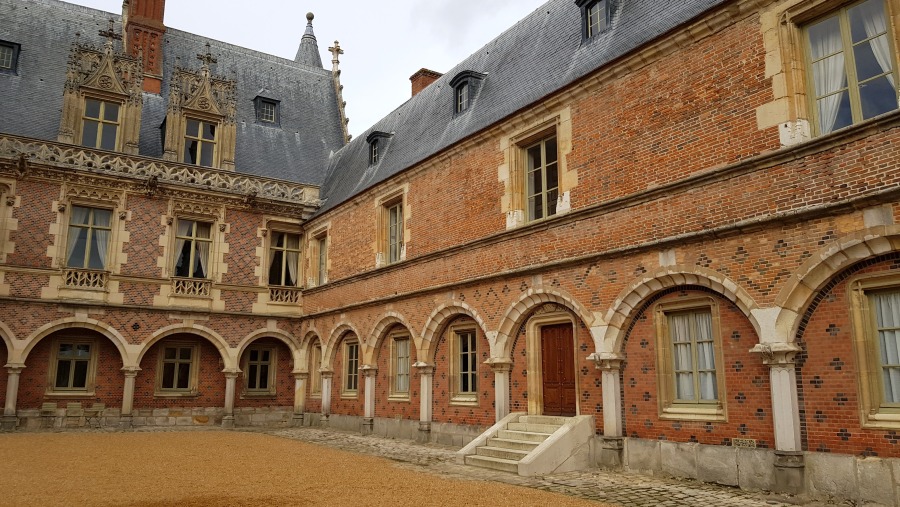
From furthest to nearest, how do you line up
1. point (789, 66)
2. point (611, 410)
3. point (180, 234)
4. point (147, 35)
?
point (147, 35) → point (180, 234) → point (611, 410) → point (789, 66)

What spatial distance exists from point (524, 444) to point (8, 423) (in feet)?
42.3

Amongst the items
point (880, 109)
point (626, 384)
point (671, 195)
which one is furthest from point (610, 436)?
point (880, 109)

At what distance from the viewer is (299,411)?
64.0ft

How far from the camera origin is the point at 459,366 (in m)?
13.5

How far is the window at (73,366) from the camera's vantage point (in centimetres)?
1691

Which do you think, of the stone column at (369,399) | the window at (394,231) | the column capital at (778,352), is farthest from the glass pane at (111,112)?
the column capital at (778,352)

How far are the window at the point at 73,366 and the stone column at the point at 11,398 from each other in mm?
952

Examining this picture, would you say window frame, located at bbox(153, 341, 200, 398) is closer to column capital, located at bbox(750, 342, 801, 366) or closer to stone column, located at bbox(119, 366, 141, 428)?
stone column, located at bbox(119, 366, 141, 428)

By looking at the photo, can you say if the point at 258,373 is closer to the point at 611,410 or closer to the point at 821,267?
the point at 611,410

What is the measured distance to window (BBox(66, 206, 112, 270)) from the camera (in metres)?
17.4

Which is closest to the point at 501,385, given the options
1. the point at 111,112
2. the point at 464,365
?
the point at 464,365

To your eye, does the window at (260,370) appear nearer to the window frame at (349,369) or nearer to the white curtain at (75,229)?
the window frame at (349,369)

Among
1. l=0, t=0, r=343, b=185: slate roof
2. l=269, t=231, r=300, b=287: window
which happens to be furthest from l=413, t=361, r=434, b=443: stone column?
l=0, t=0, r=343, b=185: slate roof

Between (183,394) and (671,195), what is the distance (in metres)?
14.7
